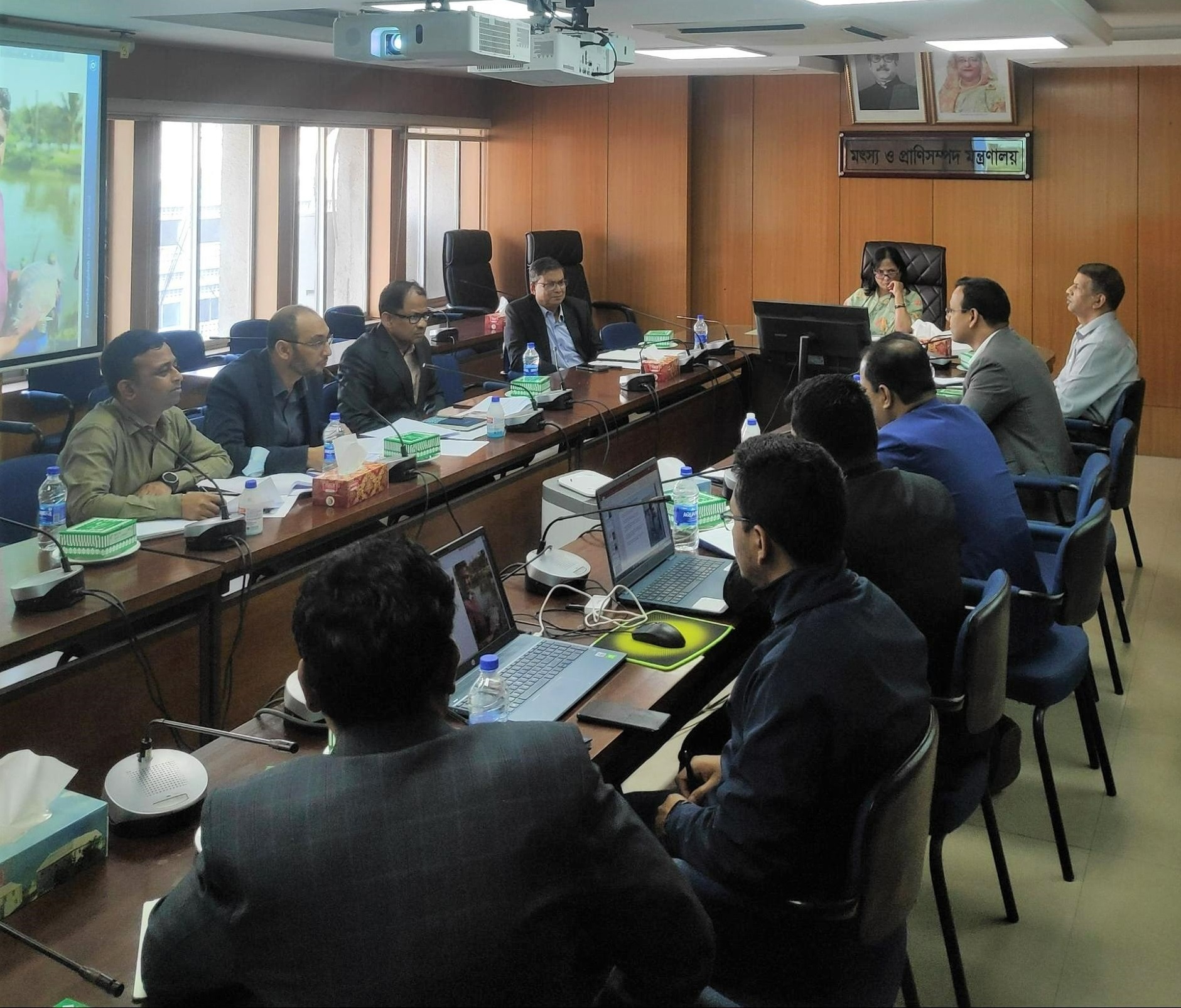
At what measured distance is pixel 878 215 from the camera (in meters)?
8.26

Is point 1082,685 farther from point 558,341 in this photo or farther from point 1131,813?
point 558,341

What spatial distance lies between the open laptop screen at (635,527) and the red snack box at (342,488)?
870 millimetres

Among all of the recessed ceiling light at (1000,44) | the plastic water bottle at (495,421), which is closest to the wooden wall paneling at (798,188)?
the recessed ceiling light at (1000,44)

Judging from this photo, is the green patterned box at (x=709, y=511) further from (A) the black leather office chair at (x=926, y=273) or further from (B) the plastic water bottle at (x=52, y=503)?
(A) the black leather office chair at (x=926, y=273)

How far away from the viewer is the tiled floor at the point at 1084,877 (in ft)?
8.42

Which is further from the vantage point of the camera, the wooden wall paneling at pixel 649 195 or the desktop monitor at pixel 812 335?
the wooden wall paneling at pixel 649 195

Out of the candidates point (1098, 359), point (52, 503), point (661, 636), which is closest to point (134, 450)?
point (52, 503)

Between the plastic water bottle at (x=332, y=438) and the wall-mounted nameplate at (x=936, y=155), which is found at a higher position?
the wall-mounted nameplate at (x=936, y=155)

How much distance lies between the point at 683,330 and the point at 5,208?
4992mm

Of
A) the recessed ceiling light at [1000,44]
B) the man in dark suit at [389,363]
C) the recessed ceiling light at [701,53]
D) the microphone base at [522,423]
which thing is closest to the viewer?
the microphone base at [522,423]

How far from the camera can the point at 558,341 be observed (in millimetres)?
6391

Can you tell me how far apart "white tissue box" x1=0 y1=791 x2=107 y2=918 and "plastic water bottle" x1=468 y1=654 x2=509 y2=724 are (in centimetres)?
64

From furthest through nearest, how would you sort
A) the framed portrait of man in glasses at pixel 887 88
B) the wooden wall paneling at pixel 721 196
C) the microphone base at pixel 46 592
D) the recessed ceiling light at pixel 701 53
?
the wooden wall paneling at pixel 721 196, the framed portrait of man in glasses at pixel 887 88, the recessed ceiling light at pixel 701 53, the microphone base at pixel 46 592

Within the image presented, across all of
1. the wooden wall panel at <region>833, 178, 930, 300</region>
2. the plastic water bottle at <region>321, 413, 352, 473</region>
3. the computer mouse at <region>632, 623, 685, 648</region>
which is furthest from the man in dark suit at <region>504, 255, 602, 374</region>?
the computer mouse at <region>632, 623, 685, 648</region>
